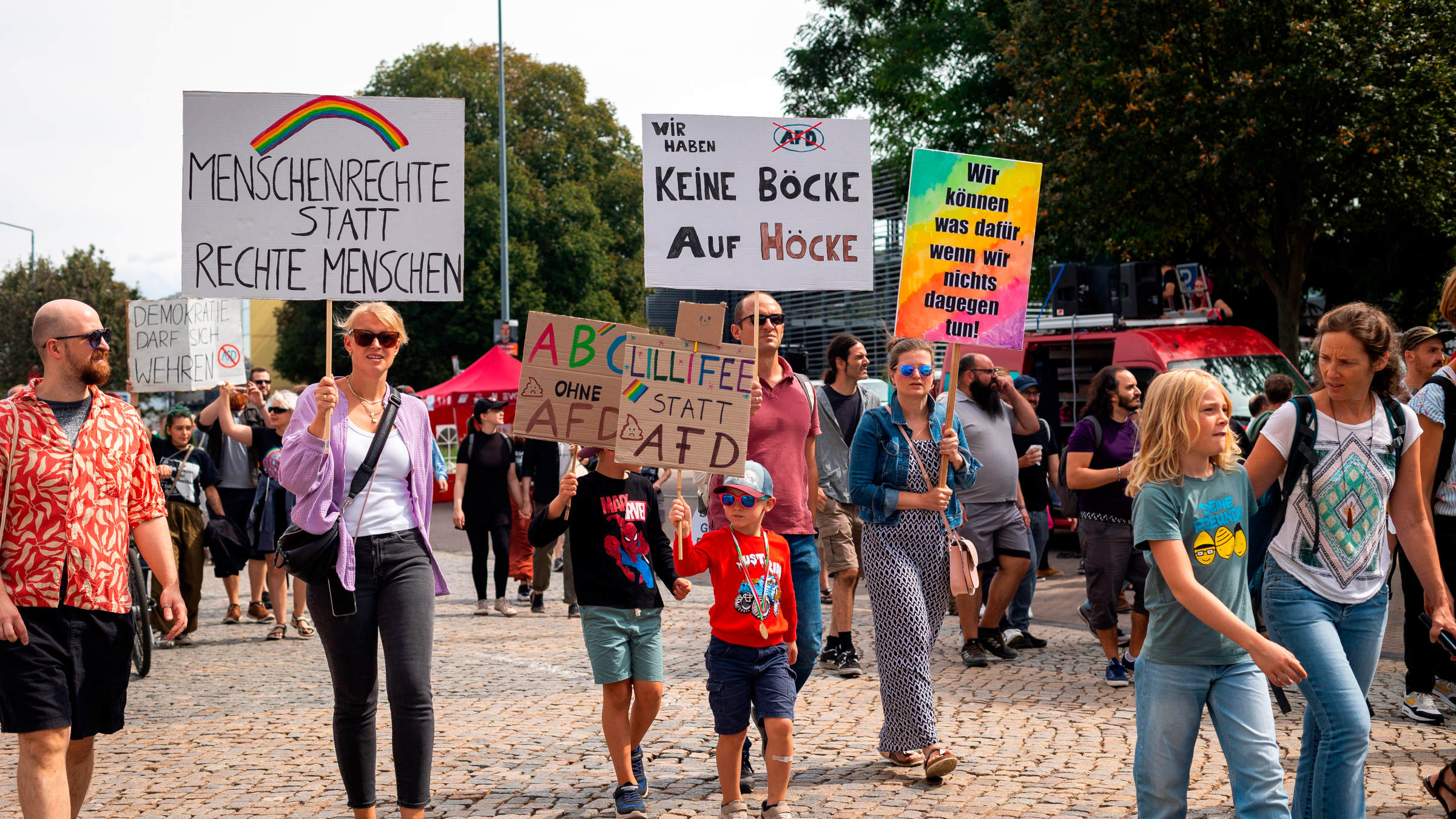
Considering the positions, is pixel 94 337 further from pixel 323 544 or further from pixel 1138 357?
pixel 1138 357

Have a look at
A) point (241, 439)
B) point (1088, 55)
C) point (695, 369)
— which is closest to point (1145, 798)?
point (695, 369)

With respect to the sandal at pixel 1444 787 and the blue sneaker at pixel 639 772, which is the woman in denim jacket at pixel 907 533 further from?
the sandal at pixel 1444 787

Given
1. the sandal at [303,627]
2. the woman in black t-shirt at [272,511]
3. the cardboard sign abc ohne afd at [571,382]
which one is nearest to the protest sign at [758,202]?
the cardboard sign abc ohne afd at [571,382]

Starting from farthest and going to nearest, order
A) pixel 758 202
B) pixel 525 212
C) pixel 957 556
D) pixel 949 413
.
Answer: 1. pixel 525 212
2. pixel 758 202
3. pixel 949 413
4. pixel 957 556

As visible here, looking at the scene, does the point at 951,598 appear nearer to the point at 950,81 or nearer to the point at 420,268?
the point at 420,268

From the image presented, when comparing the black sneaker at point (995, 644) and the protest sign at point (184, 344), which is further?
the protest sign at point (184, 344)

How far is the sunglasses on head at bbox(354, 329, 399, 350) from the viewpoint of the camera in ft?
15.9

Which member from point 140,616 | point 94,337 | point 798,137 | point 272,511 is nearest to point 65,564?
point 94,337

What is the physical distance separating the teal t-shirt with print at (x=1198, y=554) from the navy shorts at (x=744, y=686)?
5.03ft

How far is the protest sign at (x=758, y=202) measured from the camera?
646cm

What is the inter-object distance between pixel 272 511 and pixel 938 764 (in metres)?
6.90

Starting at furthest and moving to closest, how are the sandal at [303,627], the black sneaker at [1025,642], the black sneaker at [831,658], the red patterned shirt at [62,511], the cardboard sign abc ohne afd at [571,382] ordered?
the sandal at [303,627] < the black sneaker at [1025,642] < the black sneaker at [831,658] < the cardboard sign abc ohne afd at [571,382] < the red patterned shirt at [62,511]

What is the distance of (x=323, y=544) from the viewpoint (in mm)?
4613

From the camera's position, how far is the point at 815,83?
97.6 feet
